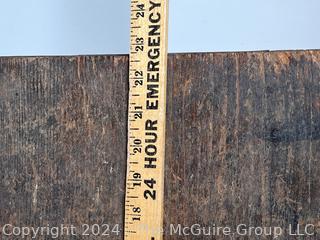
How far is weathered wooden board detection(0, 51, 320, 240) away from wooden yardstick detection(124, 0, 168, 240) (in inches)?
1.4

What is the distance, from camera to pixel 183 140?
93 centimetres

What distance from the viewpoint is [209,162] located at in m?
0.92

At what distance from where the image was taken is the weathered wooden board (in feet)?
2.92

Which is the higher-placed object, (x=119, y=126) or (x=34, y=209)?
(x=119, y=126)

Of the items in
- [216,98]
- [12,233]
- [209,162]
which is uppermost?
[216,98]

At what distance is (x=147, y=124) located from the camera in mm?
905

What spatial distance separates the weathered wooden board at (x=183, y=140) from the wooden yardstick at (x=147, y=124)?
1.4 inches

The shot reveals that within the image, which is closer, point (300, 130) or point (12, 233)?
point (300, 130)

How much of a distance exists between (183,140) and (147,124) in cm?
8

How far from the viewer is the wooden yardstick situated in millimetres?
895

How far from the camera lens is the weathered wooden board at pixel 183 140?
89 cm

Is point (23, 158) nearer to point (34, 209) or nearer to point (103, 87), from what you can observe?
point (34, 209)

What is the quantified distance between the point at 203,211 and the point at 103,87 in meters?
0.33

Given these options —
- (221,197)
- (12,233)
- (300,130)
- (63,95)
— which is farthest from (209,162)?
(12,233)
